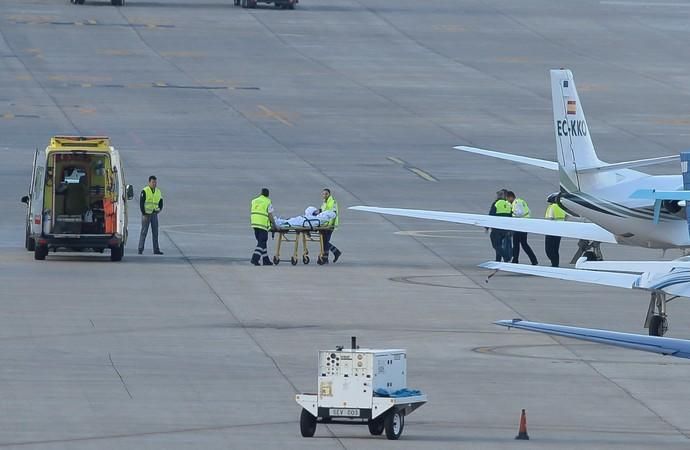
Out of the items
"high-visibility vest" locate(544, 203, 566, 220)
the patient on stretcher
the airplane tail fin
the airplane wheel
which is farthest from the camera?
"high-visibility vest" locate(544, 203, 566, 220)

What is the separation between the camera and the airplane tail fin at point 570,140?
1497 inches

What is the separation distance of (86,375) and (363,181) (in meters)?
29.5

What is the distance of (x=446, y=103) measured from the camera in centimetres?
7175

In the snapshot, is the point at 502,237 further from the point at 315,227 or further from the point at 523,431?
the point at 523,431

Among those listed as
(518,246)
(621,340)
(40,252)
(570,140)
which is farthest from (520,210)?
(621,340)

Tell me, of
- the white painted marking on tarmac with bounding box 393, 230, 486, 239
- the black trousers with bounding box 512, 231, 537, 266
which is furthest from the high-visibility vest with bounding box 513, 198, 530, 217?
the white painted marking on tarmac with bounding box 393, 230, 486, 239

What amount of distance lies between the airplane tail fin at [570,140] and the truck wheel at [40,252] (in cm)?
1248

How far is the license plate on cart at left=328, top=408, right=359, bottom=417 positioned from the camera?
69.9ft

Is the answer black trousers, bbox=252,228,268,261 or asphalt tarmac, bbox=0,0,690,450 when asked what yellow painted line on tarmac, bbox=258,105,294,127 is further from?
black trousers, bbox=252,228,268,261

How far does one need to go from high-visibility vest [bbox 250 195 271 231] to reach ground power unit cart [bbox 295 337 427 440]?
17720 mm

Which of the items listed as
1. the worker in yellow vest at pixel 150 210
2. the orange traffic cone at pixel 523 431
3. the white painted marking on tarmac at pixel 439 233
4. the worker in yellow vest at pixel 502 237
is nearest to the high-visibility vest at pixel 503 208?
the worker in yellow vest at pixel 502 237

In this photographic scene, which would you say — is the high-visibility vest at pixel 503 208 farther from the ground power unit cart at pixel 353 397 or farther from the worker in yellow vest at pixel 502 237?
the ground power unit cart at pixel 353 397

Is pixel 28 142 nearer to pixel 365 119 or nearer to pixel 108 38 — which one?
pixel 365 119

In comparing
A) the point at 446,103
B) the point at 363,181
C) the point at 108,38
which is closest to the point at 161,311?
the point at 363,181
